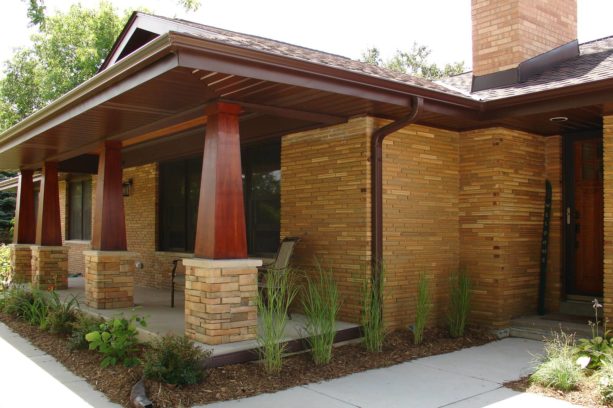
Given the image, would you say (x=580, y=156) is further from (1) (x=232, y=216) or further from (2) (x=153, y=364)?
(2) (x=153, y=364)

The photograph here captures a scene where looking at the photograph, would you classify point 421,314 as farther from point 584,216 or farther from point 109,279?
point 109,279

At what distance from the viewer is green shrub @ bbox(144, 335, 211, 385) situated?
4.64 m

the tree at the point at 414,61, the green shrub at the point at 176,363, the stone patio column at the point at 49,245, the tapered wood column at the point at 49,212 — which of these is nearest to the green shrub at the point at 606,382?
the green shrub at the point at 176,363

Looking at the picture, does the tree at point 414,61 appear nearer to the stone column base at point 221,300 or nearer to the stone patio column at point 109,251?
the stone patio column at point 109,251

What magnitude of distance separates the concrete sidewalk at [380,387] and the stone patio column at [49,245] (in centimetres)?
405

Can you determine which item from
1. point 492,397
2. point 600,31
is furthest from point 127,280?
point 600,31

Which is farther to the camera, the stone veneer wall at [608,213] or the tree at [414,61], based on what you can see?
the tree at [414,61]

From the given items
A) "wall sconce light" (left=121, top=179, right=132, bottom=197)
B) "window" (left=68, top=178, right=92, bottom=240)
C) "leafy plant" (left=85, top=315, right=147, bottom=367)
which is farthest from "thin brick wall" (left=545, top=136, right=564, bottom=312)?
"window" (left=68, top=178, right=92, bottom=240)

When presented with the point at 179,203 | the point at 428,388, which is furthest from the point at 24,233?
the point at 428,388

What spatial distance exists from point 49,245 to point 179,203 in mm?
2509

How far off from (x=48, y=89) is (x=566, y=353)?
83.5 feet

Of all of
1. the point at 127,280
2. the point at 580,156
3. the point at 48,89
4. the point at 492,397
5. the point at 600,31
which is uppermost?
the point at 600,31

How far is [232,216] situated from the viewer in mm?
5566

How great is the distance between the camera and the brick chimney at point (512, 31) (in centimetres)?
830
